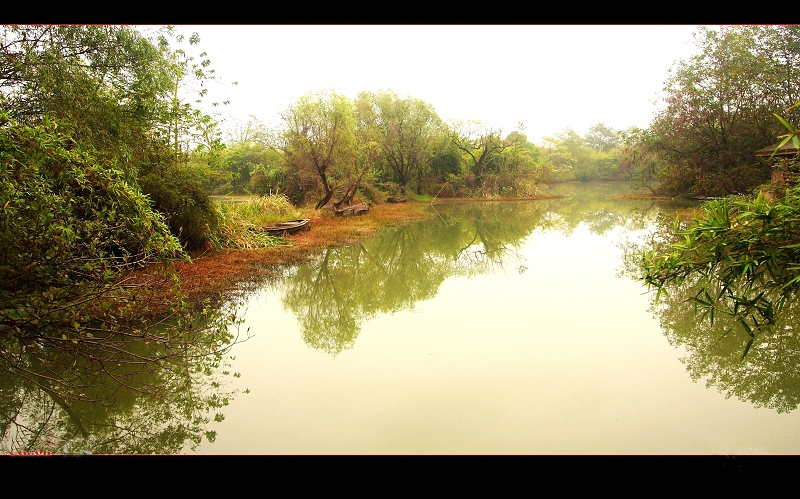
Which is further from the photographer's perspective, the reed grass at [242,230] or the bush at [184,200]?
the reed grass at [242,230]

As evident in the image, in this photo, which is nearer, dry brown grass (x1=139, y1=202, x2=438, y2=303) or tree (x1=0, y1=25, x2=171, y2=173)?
tree (x1=0, y1=25, x2=171, y2=173)

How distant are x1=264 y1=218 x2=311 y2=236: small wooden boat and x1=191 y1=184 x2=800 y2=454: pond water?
3.94 metres

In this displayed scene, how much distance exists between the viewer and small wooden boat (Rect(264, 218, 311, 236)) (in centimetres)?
1075

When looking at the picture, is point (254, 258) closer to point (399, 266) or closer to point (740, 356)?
point (399, 266)

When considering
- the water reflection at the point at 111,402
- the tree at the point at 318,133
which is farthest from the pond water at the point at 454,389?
the tree at the point at 318,133

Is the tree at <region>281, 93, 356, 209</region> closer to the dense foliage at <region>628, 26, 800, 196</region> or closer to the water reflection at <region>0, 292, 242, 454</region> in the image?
the water reflection at <region>0, 292, 242, 454</region>

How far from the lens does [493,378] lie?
3.66m

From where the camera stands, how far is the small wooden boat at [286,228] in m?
10.8

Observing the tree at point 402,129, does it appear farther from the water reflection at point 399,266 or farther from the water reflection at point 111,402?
the water reflection at point 111,402

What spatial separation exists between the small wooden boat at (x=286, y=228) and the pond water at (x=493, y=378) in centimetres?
A: 394

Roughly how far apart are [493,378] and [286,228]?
834 cm

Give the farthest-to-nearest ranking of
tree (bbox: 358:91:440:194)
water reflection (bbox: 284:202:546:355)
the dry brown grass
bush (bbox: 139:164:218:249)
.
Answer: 1. tree (bbox: 358:91:440:194)
2. bush (bbox: 139:164:218:249)
3. the dry brown grass
4. water reflection (bbox: 284:202:546:355)

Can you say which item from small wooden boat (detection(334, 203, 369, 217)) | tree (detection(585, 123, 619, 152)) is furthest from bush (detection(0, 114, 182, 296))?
tree (detection(585, 123, 619, 152))
